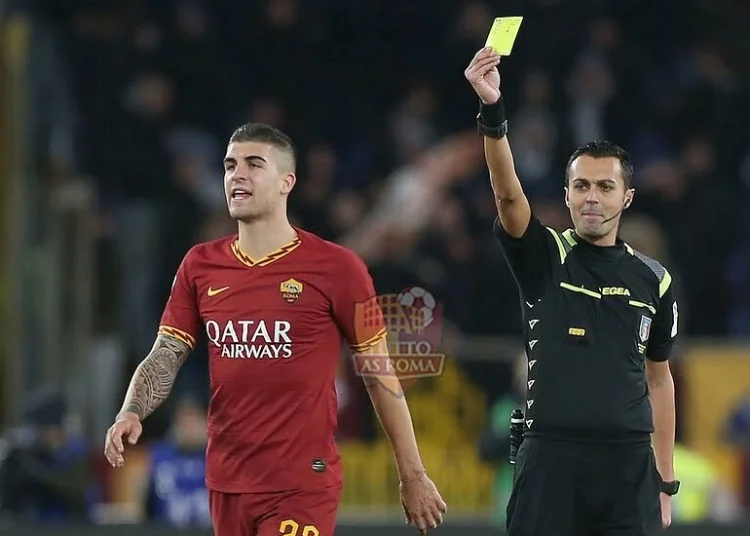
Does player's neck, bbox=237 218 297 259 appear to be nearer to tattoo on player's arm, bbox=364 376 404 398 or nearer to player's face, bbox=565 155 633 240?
tattoo on player's arm, bbox=364 376 404 398

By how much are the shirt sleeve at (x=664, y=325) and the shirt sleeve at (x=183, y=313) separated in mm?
1703

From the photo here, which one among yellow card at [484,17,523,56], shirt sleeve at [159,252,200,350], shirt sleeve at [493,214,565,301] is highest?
yellow card at [484,17,523,56]

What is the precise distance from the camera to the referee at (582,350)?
582 cm

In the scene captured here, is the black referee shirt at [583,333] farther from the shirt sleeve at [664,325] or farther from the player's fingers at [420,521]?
the player's fingers at [420,521]

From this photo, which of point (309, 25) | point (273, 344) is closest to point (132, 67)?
point (309, 25)

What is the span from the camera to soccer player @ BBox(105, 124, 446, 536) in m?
5.97

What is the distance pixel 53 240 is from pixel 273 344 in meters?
5.77

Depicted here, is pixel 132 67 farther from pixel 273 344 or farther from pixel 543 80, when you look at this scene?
pixel 273 344

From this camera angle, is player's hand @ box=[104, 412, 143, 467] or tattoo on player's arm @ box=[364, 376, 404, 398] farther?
tattoo on player's arm @ box=[364, 376, 404, 398]

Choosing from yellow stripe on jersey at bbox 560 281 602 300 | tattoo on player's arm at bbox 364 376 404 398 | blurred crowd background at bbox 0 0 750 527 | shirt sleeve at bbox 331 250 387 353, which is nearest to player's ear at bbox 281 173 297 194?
shirt sleeve at bbox 331 250 387 353

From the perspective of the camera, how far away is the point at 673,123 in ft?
45.0

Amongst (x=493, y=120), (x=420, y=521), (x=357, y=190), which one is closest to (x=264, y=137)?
(x=493, y=120)

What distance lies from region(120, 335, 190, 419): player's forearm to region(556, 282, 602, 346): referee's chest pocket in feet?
4.63

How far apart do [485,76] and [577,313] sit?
0.92m
